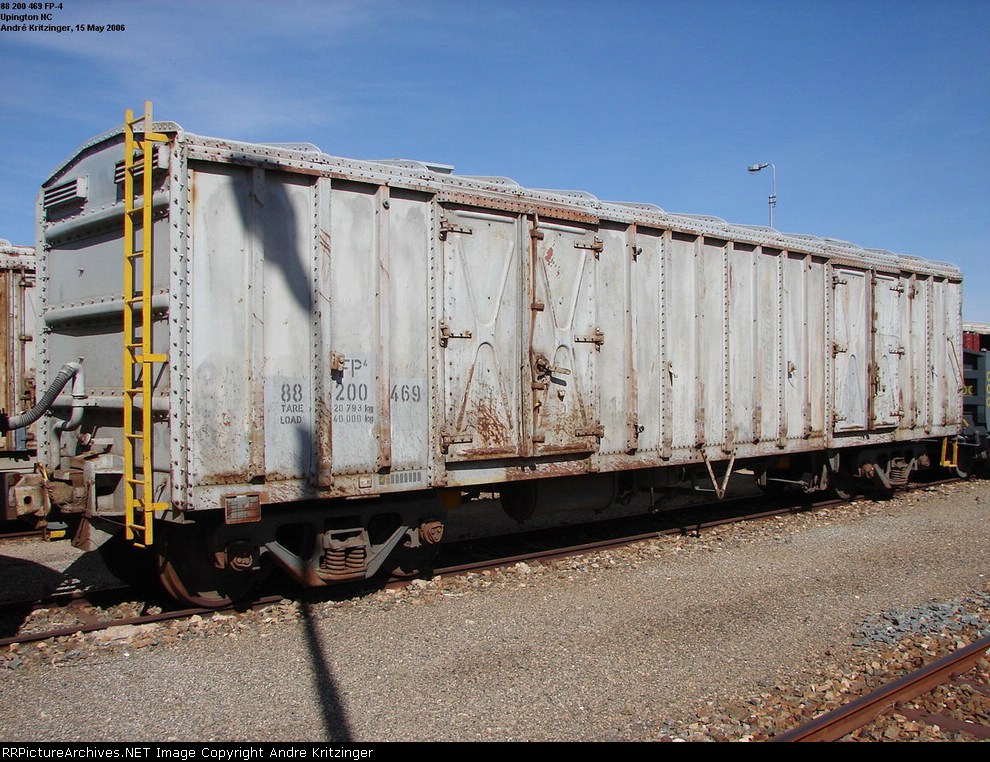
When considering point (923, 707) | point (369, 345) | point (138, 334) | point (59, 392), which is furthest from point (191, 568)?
point (923, 707)

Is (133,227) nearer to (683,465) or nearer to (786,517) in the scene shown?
(683,465)

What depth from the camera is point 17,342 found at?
1095cm

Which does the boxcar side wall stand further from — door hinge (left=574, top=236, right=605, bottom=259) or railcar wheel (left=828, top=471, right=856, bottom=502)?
railcar wheel (left=828, top=471, right=856, bottom=502)

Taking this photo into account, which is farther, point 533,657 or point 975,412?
point 975,412

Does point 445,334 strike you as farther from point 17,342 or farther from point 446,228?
point 17,342

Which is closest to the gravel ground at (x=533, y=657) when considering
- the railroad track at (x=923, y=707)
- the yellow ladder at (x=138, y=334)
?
the railroad track at (x=923, y=707)

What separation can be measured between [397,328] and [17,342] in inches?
277

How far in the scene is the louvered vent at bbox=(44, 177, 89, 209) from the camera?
22.2 ft

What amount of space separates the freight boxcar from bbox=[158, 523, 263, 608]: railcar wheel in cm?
568

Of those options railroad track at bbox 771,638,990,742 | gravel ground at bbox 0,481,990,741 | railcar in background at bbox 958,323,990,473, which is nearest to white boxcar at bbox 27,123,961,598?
gravel ground at bbox 0,481,990,741

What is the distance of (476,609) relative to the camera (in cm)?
672

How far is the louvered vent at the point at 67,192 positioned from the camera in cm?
676

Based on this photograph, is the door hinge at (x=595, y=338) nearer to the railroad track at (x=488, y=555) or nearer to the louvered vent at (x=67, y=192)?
the railroad track at (x=488, y=555)

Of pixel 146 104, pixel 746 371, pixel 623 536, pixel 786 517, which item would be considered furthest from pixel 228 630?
pixel 786 517
